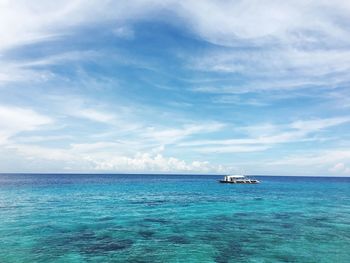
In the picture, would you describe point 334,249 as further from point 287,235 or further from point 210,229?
point 210,229

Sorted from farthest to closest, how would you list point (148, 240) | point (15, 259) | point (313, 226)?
1. point (313, 226)
2. point (148, 240)
3. point (15, 259)

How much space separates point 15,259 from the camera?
69.2 feet

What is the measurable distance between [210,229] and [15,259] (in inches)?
738

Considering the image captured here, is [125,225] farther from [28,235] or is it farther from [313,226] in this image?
[313,226]

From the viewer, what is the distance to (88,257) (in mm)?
21656

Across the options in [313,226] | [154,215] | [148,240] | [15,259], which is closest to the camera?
[15,259]

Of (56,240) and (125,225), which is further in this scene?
(125,225)

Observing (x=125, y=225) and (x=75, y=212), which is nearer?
(x=125, y=225)

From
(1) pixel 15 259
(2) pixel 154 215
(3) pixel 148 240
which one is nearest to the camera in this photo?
(1) pixel 15 259

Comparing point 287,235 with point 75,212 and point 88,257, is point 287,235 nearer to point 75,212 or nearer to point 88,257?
point 88,257

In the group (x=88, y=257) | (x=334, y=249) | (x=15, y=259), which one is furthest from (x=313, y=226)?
(x=15, y=259)

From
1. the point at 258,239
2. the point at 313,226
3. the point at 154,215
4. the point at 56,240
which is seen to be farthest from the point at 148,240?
the point at 313,226

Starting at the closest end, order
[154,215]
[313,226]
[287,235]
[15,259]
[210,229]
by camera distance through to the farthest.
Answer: [15,259] < [287,235] < [210,229] < [313,226] < [154,215]

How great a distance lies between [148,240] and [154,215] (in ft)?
46.0
